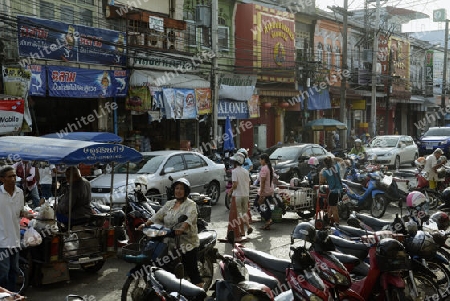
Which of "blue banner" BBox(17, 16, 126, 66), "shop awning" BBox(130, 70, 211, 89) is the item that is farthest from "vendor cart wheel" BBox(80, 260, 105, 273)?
"shop awning" BBox(130, 70, 211, 89)

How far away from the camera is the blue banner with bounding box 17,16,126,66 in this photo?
15.4 meters

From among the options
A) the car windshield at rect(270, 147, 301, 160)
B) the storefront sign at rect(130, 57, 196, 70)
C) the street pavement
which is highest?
the storefront sign at rect(130, 57, 196, 70)

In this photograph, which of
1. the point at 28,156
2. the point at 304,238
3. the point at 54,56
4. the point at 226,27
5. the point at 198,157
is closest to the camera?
the point at 304,238

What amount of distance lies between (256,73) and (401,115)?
25012mm

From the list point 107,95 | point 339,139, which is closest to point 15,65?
point 107,95

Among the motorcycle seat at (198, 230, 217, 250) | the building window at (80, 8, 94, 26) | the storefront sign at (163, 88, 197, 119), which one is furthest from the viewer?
the storefront sign at (163, 88, 197, 119)

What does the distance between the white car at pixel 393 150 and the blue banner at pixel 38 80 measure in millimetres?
14295

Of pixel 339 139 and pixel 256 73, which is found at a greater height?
pixel 256 73

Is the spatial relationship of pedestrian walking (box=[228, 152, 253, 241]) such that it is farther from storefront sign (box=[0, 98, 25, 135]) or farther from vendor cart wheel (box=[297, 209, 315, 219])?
storefront sign (box=[0, 98, 25, 135])

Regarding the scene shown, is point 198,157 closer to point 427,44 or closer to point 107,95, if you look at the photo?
point 107,95

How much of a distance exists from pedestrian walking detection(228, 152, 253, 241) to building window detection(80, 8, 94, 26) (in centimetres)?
1091

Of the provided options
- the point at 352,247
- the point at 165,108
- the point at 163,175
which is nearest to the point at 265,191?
the point at 163,175

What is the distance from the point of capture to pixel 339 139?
33.7 meters

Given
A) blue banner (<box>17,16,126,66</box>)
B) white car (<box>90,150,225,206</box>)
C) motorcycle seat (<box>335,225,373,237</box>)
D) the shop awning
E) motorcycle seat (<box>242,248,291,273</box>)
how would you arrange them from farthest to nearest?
the shop awning, blue banner (<box>17,16,126,66</box>), white car (<box>90,150,225,206</box>), motorcycle seat (<box>335,225,373,237</box>), motorcycle seat (<box>242,248,291,273</box>)
